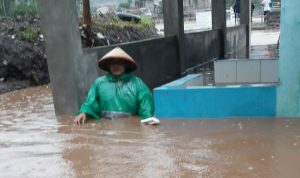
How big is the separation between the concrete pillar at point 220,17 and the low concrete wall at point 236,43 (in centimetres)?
35

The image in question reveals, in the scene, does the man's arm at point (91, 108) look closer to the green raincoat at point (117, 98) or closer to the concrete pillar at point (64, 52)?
the green raincoat at point (117, 98)

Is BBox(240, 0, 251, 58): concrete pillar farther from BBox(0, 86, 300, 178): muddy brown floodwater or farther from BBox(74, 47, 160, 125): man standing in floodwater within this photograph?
BBox(0, 86, 300, 178): muddy brown floodwater

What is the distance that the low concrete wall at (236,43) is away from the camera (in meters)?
15.6

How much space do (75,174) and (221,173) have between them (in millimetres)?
1339

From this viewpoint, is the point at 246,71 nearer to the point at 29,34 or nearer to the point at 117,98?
the point at 117,98

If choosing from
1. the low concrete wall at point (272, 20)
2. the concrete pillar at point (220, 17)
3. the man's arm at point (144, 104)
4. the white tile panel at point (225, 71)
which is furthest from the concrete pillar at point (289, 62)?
the low concrete wall at point (272, 20)

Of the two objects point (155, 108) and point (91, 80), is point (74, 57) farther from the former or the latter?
point (155, 108)

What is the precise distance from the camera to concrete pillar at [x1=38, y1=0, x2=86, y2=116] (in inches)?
254

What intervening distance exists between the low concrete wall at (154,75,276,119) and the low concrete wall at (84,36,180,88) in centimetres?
229

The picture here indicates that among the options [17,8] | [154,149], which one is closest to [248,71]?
[154,149]

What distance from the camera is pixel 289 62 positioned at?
17.5ft

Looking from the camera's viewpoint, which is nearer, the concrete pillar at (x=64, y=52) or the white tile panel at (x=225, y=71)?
the concrete pillar at (x=64, y=52)

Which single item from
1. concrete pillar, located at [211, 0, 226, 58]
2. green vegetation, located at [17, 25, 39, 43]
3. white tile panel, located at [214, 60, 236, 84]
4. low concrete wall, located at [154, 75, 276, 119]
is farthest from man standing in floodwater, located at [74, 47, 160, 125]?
concrete pillar, located at [211, 0, 226, 58]

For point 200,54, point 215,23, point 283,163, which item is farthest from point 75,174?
point 215,23
